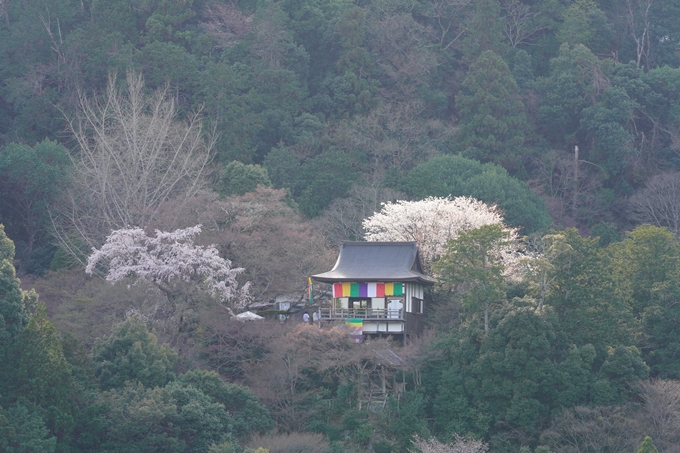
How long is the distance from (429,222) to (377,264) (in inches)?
179

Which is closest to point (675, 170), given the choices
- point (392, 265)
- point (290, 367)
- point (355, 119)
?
point (355, 119)

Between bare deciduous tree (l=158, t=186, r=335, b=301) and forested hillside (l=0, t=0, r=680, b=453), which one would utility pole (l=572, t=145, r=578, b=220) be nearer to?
forested hillside (l=0, t=0, r=680, b=453)

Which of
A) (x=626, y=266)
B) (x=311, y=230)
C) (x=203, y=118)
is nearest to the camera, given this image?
(x=626, y=266)

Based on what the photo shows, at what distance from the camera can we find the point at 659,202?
46812 mm

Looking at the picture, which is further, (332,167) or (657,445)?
(332,167)

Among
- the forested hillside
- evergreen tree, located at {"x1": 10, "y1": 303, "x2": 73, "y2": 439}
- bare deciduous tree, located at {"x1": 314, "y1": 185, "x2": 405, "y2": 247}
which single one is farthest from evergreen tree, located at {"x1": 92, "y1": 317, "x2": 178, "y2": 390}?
bare deciduous tree, located at {"x1": 314, "y1": 185, "x2": 405, "y2": 247}

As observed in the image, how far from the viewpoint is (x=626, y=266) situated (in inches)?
1313

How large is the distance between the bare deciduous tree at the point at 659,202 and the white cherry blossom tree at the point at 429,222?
9853mm

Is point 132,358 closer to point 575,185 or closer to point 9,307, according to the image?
point 9,307

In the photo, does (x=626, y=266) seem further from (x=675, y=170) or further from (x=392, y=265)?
(x=675, y=170)

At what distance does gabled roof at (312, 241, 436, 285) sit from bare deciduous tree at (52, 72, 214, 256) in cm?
730

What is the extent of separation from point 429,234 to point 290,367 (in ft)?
28.4

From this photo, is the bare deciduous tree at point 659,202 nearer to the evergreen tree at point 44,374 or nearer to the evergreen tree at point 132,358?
the evergreen tree at point 132,358

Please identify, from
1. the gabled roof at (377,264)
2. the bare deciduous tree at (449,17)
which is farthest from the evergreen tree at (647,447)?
the bare deciduous tree at (449,17)
